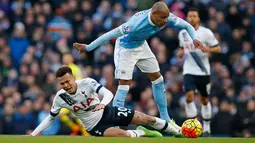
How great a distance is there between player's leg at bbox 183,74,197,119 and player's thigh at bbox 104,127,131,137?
10.9ft

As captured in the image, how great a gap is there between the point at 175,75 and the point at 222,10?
4.04 meters

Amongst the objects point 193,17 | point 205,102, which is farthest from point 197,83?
point 193,17

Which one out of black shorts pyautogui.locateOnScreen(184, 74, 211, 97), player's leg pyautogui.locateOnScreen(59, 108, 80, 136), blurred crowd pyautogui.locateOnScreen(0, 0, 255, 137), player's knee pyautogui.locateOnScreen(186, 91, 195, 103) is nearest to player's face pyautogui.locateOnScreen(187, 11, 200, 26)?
black shorts pyautogui.locateOnScreen(184, 74, 211, 97)

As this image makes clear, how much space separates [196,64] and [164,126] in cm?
304

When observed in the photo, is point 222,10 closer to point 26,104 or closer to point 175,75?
point 175,75

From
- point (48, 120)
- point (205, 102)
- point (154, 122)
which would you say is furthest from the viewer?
point (205, 102)

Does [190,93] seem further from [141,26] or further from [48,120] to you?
[48,120]

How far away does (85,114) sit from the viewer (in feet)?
47.2

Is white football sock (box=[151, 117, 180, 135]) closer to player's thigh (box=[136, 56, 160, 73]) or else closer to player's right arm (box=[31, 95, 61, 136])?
player's thigh (box=[136, 56, 160, 73])

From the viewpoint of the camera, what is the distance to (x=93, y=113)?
47.3 feet

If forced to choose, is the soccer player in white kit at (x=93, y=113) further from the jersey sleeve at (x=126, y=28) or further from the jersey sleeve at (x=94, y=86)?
the jersey sleeve at (x=126, y=28)

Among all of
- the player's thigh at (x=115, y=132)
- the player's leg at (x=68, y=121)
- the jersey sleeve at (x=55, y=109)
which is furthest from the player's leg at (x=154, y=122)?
the player's leg at (x=68, y=121)

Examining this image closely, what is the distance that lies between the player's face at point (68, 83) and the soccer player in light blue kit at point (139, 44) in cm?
74

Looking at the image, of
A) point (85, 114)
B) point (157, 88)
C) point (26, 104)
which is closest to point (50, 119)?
point (85, 114)
